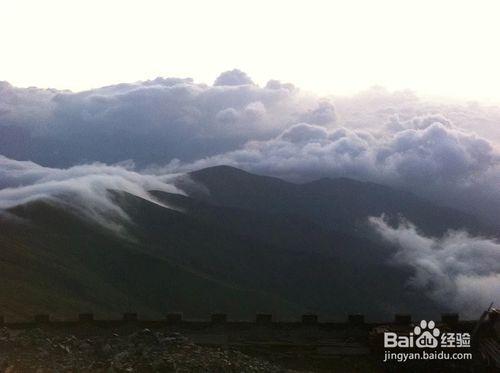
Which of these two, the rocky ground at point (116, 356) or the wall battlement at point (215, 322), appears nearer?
the rocky ground at point (116, 356)

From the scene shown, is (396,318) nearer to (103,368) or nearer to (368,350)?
(368,350)

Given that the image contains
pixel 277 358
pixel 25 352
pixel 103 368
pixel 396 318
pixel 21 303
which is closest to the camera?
pixel 103 368

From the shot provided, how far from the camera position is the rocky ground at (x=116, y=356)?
77.9 ft

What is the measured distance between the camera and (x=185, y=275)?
7431 inches

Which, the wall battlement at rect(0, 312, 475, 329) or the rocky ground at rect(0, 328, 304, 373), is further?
the wall battlement at rect(0, 312, 475, 329)

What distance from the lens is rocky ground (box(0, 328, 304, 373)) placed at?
2375cm

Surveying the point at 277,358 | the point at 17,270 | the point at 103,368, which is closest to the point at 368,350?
the point at 277,358

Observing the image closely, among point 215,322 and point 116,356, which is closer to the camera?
point 116,356

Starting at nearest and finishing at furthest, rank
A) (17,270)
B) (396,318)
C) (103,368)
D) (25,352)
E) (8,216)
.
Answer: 1. (103,368)
2. (25,352)
3. (396,318)
4. (17,270)
5. (8,216)

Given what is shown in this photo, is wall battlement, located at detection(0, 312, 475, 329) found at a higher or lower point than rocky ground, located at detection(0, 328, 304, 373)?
higher

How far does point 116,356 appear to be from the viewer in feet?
80.9

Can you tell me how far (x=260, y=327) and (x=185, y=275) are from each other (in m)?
154

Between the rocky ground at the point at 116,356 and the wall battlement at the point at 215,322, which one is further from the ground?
the wall battlement at the point at 215,322

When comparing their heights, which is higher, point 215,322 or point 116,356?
point 215,322
